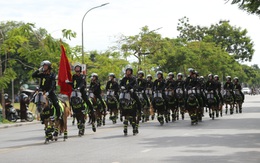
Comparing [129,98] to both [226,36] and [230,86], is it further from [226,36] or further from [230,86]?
[226,36]

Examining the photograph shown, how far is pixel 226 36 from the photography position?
4464 inches

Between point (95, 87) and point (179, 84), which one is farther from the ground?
point (179, 84)

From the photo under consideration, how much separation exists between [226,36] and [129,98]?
94.9m

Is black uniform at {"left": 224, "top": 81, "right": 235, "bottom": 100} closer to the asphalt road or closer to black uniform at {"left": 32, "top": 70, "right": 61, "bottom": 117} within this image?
the asphalt road

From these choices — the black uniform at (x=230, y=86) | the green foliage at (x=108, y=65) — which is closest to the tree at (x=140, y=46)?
the green foliage at (x=108, y=65)

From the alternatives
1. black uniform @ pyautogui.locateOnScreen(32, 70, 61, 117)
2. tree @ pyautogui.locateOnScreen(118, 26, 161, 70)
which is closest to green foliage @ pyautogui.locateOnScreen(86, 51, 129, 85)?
tree @ pyautogui.locateOnScreen(118, 26, 161, 70)

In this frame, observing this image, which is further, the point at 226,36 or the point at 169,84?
the point at 226,36

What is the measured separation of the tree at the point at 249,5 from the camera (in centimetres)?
2098

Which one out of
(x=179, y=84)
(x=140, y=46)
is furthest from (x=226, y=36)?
(x=179, y=84)

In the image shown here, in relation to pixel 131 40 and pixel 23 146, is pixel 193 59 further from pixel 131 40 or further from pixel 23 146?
pixel 23 146

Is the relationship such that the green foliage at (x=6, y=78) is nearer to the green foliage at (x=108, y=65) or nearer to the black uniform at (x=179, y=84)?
the black uniform at (x=179, y=84)

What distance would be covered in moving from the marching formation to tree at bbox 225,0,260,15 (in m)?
3.34

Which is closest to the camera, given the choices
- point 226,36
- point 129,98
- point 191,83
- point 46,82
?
point 46,82

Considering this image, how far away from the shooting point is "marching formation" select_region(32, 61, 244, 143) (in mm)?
17438
